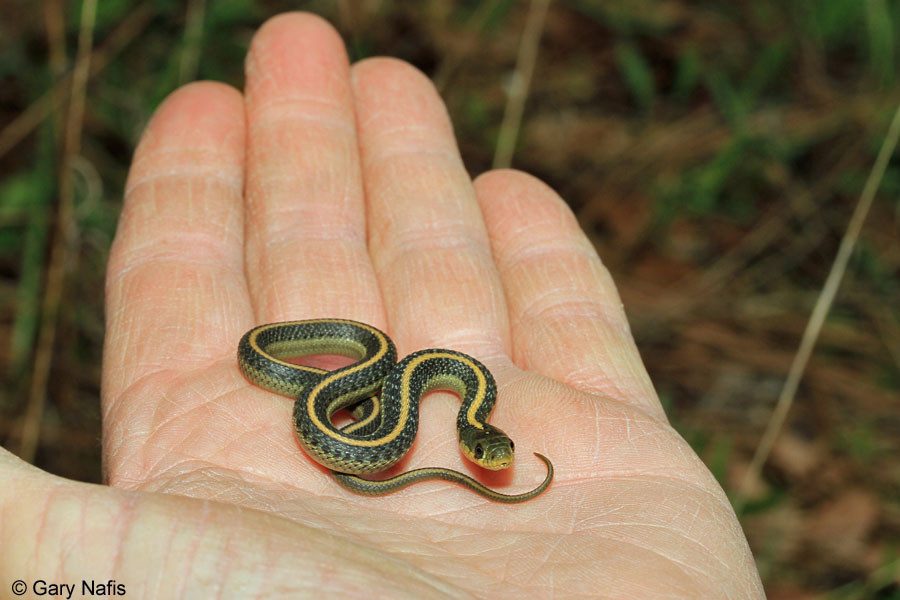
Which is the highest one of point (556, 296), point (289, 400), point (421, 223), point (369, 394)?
point (421, 223)

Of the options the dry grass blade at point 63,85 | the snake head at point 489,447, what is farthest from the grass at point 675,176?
the snake head at point 489,447

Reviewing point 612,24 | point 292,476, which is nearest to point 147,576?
point 292,476

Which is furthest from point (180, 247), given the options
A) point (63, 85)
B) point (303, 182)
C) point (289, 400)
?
point (63, 85)

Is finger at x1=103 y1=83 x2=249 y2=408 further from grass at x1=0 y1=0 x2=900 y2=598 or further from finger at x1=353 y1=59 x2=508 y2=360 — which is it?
grass at x1=0 y1=0 x2=900 y2=598

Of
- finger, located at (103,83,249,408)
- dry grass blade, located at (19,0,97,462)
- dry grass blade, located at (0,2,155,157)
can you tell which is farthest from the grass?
finger, located at (103,83,249,408)

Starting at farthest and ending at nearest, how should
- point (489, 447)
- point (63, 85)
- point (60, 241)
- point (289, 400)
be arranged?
point (63, 85)
point (60, 241)
point (289, 400)
point (489, 447)

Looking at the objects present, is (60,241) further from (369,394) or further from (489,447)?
(489,447)
